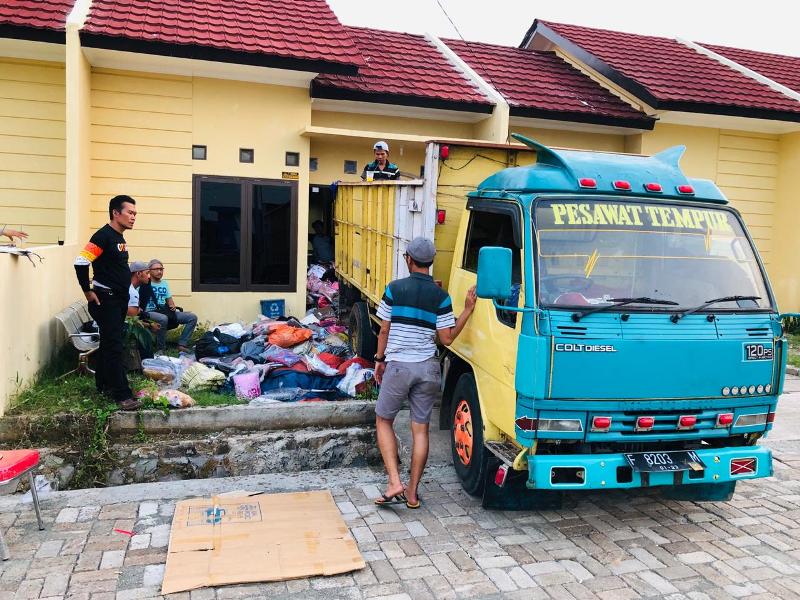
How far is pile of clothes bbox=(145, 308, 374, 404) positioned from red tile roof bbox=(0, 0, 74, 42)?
4393 mm

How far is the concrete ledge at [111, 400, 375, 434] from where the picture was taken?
616cm

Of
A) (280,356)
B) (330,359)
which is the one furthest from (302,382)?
(330,359)

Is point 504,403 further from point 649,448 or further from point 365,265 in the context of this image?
point 365,265

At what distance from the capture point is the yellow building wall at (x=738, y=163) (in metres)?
12.0

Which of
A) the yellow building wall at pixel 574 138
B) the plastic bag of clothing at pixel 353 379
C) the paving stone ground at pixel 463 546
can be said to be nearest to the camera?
the paving stone ground at pixel 463 546

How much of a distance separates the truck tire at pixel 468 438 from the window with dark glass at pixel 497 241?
0.82 m

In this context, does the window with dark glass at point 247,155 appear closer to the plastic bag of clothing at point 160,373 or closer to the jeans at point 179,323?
the jeans at point 179,323

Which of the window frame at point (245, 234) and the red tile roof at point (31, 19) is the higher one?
the red tile roof at point (31, 19)

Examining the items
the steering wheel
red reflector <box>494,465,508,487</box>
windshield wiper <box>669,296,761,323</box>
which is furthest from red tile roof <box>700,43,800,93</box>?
red reflector <box>494,465,508,487</box>

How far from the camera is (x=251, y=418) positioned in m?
6.44

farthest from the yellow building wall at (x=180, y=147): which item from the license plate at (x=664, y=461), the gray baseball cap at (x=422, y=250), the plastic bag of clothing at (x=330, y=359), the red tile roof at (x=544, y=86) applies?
the license plate at (x=664, y=461)

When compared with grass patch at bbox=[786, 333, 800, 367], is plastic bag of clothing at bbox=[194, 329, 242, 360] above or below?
above

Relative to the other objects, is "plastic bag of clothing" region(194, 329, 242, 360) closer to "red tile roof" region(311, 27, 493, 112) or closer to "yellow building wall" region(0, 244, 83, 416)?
"yellow building wall" region(0, 244, 83, 416)

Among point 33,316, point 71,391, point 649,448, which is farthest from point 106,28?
point 649,448
